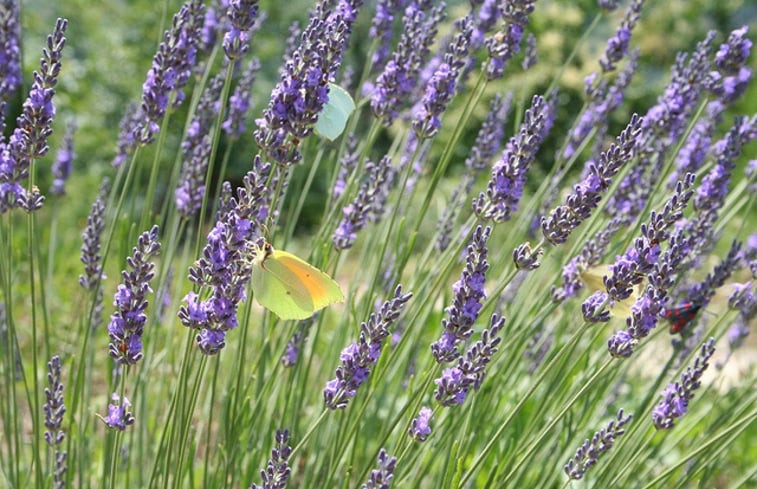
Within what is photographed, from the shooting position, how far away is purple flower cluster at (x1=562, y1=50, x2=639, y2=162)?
9.75 ft

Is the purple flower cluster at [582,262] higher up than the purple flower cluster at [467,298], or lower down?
higher up

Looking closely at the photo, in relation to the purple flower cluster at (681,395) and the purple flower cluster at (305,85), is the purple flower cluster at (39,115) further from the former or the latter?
the purple flower cluster at (681,395)

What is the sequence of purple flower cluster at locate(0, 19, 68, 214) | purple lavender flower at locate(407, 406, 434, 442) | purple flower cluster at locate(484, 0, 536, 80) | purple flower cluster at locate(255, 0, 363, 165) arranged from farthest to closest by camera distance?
purple flower cluster at locate(484, 0, 536, 80)
purple lavender flower at locate(407, 406, 434, 442)
purple flower cluster at locate(0, 19, 68, 214)
purple flower cluster at locate(255, 0, 363, 165)

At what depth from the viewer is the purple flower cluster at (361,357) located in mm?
1628

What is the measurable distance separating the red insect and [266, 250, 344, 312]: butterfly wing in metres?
1.07

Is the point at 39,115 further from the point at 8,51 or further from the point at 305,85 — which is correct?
the point at 8,51

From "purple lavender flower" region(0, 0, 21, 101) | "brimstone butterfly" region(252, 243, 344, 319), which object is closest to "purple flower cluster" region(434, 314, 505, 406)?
"brimstone butterfly" region(252, 243, 344, 319)

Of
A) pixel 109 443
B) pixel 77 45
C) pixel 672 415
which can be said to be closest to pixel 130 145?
pixel 109 443

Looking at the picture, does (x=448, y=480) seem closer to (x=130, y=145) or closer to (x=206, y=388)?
(x=206, y=388)

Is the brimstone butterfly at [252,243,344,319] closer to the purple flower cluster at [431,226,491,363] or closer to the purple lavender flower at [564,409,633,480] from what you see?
the purple flower cluster at [431,226,491,363]

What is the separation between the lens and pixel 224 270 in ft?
4.97

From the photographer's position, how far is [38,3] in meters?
8.43

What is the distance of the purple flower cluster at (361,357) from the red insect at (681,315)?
1065 mm

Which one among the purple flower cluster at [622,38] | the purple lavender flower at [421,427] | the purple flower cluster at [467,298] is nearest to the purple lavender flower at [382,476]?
the purple lavender flower at [421,427]
